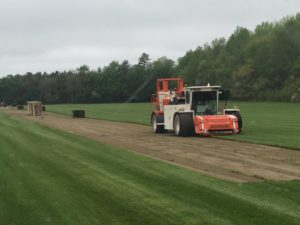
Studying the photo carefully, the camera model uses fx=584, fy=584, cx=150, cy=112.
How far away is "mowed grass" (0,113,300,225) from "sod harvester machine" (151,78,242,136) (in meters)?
10.6

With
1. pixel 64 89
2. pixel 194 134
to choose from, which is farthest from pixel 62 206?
pixel 64 89

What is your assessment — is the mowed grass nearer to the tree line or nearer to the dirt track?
the dirt track

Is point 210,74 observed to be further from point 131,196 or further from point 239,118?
point 131,196

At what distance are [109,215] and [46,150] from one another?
35.3 ft

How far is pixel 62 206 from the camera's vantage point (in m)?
9.33

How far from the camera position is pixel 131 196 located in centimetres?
1002

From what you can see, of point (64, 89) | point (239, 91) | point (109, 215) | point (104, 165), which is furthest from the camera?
point (64, 89)

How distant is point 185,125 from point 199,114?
1.25 meters

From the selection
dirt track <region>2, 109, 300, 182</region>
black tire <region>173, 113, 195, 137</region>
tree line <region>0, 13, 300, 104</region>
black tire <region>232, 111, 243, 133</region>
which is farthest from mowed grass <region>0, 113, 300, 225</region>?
tree line <region>0, 13, 300, 104</region>

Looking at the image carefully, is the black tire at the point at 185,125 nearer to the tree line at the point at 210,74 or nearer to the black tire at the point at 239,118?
the black tire at the point at 239,118

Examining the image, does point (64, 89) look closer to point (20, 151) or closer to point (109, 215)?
point (20, 151)

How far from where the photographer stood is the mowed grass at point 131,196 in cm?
836

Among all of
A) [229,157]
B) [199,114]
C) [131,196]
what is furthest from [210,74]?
[131,196]

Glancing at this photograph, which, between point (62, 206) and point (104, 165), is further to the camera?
point (104, 165)
